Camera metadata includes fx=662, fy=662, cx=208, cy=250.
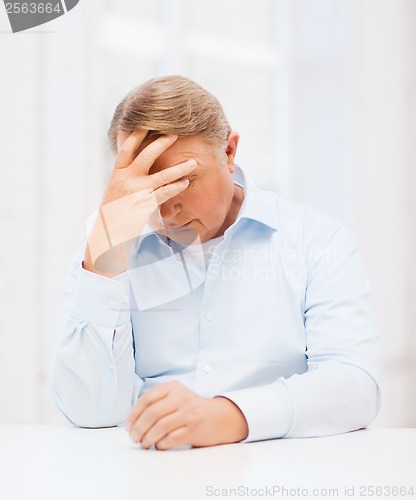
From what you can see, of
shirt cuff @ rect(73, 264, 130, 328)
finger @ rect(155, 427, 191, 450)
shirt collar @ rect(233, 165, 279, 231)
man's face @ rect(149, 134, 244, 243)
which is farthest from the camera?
shirt collar @ rect(233, 165, 279, 231)

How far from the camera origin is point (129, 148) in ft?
3.99

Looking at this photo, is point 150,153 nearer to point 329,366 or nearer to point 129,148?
point 129,148

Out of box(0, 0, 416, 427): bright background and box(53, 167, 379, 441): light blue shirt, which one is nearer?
box(53, 167, 379, 441): light blue shirt

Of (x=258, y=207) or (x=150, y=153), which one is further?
(x=258, y=207)

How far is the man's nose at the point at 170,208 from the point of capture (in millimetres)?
1262

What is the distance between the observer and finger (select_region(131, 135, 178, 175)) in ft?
3.91

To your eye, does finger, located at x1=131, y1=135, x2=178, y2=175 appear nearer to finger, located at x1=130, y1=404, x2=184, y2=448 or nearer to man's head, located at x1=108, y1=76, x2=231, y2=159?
man's head, located at x1=108, y1=76, x2=231, y2=159

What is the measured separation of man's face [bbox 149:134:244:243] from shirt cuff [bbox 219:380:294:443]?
391mm

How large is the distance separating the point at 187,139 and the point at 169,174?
8 centimetres

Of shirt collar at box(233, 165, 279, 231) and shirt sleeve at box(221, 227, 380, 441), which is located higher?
shirt collar at box(233, 165, 279, 231)
